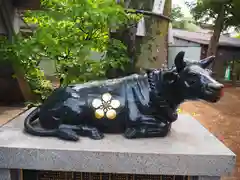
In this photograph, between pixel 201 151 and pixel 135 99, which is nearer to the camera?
pixel 201 151

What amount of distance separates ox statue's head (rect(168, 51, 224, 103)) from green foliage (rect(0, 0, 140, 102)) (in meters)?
1.02

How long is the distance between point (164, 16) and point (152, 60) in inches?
27.1

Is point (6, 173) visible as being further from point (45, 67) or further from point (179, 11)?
point (179, 11)

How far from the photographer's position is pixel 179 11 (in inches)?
669

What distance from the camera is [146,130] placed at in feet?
5.90

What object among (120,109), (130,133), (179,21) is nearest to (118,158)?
(130,133)

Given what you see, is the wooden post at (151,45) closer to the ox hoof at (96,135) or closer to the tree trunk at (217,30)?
the ox hoof at (96,135)

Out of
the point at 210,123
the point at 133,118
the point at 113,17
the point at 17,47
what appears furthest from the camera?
the point at 210,123

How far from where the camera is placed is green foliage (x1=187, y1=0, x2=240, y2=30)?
1044 centimetres

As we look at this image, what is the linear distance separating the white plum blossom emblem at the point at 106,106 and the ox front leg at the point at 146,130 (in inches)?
6.0

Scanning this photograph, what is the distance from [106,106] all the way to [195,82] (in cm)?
60

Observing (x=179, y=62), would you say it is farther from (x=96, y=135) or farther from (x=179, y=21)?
(x=179, y=21)


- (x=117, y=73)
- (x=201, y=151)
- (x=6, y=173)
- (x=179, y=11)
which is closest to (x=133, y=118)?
(x=201, y=151)

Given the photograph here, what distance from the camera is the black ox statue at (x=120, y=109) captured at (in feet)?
5.89
